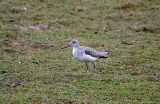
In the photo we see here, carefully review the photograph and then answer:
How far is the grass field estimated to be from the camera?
7.16 metres

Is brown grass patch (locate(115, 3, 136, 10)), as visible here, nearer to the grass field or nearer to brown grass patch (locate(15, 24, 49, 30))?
the grass field

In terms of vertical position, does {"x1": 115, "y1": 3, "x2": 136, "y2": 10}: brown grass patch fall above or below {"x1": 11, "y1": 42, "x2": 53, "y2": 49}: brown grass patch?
above

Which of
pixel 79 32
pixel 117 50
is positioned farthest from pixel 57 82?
pixel 79 32

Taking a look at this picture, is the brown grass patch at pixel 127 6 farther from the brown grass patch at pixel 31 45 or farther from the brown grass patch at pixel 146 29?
the brown grass patch at pixel 31 45

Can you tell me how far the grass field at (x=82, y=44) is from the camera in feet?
23.5

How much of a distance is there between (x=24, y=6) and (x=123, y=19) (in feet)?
16.0

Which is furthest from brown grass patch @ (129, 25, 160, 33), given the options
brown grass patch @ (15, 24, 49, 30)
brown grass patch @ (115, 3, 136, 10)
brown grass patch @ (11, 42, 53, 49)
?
brown grass patch @ (11, 42, 53, 49)

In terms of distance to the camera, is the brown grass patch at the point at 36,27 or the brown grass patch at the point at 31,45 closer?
the brown grass patch at the point at 31,45

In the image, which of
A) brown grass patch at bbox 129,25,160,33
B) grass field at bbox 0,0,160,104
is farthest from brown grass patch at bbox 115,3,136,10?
brown grass patch at bbox 129,25,160,33

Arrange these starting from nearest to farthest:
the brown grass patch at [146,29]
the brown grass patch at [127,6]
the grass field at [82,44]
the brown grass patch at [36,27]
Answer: the grass field at [82,44], the brown grass patch at [36,27], the brown grass patch at [146,29], the brown grass patch at [127,6]

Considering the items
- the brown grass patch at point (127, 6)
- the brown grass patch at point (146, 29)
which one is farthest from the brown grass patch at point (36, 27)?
the brown grass patch at point (127, 6)

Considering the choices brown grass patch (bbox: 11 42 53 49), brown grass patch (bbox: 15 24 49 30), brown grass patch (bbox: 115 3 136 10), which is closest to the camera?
brown grass patch (bbox: 11 42 53 49)

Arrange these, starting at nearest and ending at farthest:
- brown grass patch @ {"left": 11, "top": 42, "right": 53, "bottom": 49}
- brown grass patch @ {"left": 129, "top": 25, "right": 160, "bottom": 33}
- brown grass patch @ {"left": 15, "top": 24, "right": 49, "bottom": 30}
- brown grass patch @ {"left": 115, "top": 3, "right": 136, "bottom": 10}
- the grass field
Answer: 1. the grass field
2. brown grass patch @ {"left": 11, "top": 42, "right": 53, "bottom": 49}
3. brown grass patch @ {"left": 15, "top": 24, "right": 49, "bottom": 30}
4. brown grass patch @ {"left": 129, "top": 25, "right": 160, "bottom": 33}
5. brown grass patch @ {"left": 115, "top": 3, "right": 136, "bottom": 10}

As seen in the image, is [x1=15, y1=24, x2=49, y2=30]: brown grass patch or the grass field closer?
the grass field
